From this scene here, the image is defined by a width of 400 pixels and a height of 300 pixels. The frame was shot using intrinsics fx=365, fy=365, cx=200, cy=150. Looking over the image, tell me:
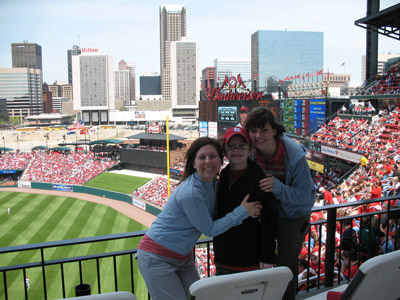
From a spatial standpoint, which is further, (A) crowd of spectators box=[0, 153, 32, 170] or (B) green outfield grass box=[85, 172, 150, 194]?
(A) crowd of spectators box=[0, 153, 32, 170]

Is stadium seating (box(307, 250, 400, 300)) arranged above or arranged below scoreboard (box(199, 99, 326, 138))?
below

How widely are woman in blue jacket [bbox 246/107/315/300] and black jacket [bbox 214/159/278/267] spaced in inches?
7.3

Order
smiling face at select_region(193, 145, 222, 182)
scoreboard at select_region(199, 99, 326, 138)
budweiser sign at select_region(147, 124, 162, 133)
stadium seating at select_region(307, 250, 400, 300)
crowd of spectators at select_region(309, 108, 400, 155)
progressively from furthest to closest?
budweiser sign at select_region(147, 124, 162, 133) → scoreboard at select_region(199, 99, 326, 138) → crowd of spectators at select_region(309, 108, 400, 155) → smiling face at select_region(193, 145, 222, 182) → stadium seating at select_region(307, 250, 400, 300)

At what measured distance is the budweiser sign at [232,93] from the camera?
2685 centimetres

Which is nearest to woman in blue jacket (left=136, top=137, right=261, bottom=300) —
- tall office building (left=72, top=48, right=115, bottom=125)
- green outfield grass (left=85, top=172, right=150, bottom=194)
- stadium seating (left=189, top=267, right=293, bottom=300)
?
stadium seating (left=189, top=267, right=293, bottom=300)

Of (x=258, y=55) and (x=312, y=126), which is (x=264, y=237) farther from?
(x=258, y=55)

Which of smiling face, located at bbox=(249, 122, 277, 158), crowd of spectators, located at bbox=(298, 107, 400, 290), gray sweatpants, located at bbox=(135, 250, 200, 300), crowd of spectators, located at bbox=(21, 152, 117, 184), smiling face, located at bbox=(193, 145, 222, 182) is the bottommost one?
crowd of spectators, located at bbox=(21, 152, 117, 184)

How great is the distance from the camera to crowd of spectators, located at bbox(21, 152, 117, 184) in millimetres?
32750

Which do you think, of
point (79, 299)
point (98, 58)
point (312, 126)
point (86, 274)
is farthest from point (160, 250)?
point (98, 58)

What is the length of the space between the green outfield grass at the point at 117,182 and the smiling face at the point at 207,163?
26.2 metres

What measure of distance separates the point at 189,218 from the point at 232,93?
27.1 meters

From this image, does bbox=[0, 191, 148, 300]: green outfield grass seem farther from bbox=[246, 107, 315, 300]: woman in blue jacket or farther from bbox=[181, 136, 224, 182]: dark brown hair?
bbox=[181, 136, 224, 182]: dark brown hair

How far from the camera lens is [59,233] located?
19.8 meters

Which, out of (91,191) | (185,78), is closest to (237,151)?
(91,191)
